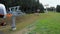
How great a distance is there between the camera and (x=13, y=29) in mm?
13141

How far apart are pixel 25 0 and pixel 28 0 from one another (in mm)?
1917

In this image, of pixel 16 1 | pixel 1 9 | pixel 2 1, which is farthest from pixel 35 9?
pixel 1 9

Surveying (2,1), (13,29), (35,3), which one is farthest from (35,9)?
(13,29)

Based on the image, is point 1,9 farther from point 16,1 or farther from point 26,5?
point 26,5

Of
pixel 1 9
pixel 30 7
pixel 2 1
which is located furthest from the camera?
pixel 30 7

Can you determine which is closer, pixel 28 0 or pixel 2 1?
pixel 2 1

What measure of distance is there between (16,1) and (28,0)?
24.0 ft

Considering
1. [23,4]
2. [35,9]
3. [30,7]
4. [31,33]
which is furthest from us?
[35,9]

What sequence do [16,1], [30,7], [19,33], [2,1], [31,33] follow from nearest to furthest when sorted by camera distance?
[31,33] → [19,33] → [2,1] → [16,1] → [30,7]

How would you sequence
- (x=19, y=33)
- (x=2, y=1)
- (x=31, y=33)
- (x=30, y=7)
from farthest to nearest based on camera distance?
(x=30, y=7) < (x=2, y=1) < (x=19, y=33) < (x=31, y=33)

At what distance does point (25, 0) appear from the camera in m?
42.2

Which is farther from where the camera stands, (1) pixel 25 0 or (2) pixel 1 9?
(1) pixel 25 0

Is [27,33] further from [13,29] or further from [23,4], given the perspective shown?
[23,4]

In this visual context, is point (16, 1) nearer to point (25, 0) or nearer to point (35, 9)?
point (25, 0)
